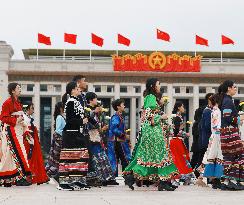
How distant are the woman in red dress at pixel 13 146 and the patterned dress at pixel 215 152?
8.79 feet

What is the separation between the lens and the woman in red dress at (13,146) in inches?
384

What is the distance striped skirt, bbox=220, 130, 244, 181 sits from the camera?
8969 mm

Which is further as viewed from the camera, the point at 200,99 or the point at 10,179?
the point at 200,99

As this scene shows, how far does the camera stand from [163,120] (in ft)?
29.8

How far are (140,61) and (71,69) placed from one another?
5.74 meters

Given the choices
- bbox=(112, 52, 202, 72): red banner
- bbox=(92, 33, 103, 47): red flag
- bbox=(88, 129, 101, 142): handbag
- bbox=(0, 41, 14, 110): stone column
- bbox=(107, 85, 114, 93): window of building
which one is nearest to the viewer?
bbox=(88, 129, 101, 142): handbag

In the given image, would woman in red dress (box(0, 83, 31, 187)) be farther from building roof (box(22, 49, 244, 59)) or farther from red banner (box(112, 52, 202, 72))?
building roof (box(22, 49, 244, 59))

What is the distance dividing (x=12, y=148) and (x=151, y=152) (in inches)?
88.7

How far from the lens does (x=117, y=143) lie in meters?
11.0

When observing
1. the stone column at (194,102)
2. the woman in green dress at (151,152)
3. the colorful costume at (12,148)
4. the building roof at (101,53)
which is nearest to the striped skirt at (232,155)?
the woman in green dress at (151,152)

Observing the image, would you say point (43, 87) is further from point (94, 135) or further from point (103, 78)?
point (94, 135)


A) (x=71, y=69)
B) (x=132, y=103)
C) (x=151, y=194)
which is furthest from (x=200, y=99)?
(x=151, y=194)

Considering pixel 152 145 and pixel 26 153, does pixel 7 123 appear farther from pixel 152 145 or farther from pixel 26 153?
pixel 152 145

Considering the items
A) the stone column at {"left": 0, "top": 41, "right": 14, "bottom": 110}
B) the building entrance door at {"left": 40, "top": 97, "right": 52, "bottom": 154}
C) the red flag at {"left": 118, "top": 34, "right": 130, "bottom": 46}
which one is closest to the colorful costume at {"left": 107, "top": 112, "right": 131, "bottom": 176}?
the red flag at {"left": 118, "top": 34, "right": 130, "bottom": 46}
